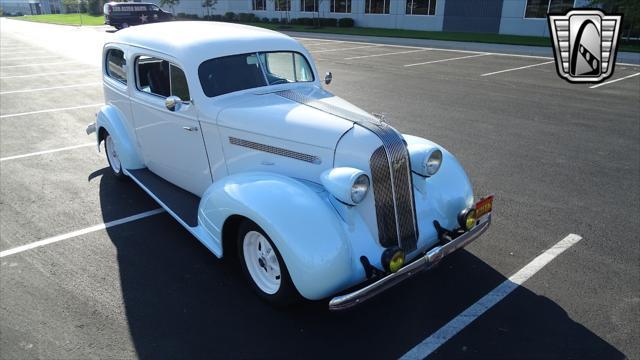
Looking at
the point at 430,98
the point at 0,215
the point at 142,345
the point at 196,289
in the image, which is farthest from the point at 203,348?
the point at 430,98

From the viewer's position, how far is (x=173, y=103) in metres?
4.35

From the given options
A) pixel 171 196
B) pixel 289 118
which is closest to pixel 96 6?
pixel 171 196

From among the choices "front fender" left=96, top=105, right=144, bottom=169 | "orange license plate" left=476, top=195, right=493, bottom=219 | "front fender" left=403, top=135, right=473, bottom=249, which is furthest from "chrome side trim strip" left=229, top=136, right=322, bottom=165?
"front fender" left=96, top=105, right=144, bottom=169

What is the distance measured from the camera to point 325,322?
3549 mm

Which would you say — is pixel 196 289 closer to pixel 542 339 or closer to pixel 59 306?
pixel 59 306

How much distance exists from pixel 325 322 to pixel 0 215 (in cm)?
418

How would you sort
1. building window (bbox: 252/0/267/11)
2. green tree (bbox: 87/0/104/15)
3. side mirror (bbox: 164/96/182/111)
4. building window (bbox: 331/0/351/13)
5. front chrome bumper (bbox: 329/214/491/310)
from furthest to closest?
green tree (bbox: 87/0/104/15) < building window (bbox: 252/0/267/11) < building window (bbox: 331/0/351/13) < side mirror (bbox: 164/96/182/111) < front chrome bumper (bbox: 329/214/491/310)

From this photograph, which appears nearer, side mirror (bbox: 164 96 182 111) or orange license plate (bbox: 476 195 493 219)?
orange license plate (bbox: 476 195 493 219)

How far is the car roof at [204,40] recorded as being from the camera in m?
4.49

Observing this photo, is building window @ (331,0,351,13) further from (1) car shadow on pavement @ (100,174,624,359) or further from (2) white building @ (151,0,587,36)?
(1) car shadow on pavement @ (100,174,624,359)

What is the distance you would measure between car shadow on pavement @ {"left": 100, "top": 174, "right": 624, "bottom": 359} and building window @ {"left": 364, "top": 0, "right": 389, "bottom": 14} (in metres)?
31.6

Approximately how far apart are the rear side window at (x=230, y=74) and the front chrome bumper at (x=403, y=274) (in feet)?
7.98

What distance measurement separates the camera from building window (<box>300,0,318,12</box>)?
37.9 meters

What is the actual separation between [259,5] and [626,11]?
31.4 meters
